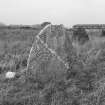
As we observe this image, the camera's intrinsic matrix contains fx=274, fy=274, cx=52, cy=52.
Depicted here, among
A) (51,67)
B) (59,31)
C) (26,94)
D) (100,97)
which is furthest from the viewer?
(59,31)

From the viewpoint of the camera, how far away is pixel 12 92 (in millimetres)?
6320

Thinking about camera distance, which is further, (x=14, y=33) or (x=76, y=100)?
(x=14, y=33)

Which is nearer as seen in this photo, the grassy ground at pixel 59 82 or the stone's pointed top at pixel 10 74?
the grassy ground at pixel 59 82

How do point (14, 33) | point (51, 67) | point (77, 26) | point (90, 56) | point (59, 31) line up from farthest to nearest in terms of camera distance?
1. point (14, 33)
2. point (77, 26)
3. point (90, 56)
4. point (59, 31)
5. point (51, 67)

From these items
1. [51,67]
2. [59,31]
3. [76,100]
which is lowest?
[76,100]

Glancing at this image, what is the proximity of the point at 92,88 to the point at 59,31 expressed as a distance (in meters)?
2.21

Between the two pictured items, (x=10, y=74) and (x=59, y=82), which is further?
(x=10, y=74)

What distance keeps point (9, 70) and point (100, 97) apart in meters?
3.39

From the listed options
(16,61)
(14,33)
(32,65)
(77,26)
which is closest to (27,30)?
(14,33)

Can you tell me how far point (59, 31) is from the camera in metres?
7.75

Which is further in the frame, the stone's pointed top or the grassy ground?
the stone's pointed top

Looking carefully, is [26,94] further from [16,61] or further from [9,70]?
[16,61]

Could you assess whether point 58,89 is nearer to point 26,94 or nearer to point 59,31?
point 26,94

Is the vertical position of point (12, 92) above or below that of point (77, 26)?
below
